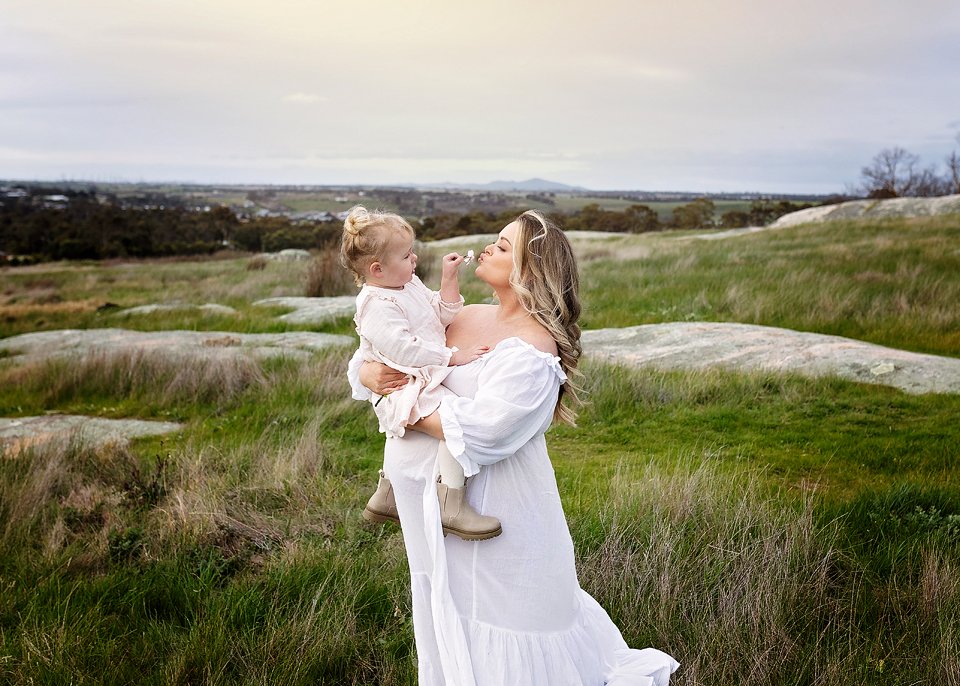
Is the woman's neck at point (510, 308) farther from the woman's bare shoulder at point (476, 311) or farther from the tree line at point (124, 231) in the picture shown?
the tree line at point (124, 231)

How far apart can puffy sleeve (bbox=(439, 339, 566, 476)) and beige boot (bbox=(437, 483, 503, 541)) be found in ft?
0.49

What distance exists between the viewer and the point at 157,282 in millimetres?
26203

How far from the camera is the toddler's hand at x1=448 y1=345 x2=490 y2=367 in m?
2.65

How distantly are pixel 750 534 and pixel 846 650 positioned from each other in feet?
2.83

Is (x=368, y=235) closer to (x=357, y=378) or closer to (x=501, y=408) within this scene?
(x=357, y=378)

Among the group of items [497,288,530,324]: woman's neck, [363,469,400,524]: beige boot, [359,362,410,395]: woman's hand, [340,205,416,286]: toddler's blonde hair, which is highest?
[340,205,416,286]: toddler's blonde hair

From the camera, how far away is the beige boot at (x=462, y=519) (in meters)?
2.46

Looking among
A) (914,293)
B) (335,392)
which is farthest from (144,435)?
(914,293)

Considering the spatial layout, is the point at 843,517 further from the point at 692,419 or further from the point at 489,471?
the point at 489,471

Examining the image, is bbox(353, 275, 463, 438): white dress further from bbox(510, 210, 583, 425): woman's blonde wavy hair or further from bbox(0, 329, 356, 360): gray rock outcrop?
bbox(0, 329, 356, 360): gray rock outcrop

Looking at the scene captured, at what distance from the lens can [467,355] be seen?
106 inches

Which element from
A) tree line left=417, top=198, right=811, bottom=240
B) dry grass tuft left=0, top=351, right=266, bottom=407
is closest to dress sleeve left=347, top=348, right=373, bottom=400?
dry grass tuft left=0, top=351, right=266, bottom=407

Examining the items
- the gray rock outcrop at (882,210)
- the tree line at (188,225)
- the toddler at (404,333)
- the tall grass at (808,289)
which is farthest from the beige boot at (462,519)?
the tree line at (188,225)

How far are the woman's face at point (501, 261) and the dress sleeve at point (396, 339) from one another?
31 cm
